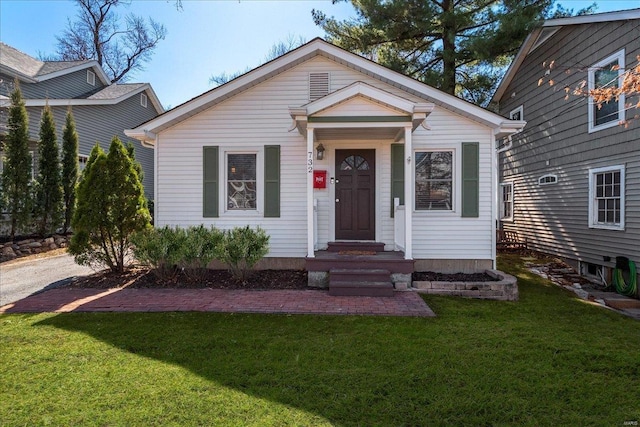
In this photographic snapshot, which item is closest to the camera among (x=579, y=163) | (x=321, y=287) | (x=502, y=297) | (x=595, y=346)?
(x=595, y=346)

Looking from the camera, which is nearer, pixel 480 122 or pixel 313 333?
pixel 313 333

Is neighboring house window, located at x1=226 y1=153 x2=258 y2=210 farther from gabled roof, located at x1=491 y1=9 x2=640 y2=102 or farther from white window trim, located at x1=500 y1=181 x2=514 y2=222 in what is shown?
white window trim, located at x1=500 y1=181 x2=514 y2=222

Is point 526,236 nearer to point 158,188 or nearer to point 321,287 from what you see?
Answer: point 321,287

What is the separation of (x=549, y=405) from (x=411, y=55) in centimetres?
1360

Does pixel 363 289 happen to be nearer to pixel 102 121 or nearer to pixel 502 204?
pixel 502 204

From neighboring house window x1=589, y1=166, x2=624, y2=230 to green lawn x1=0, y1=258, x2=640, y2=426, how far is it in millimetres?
3734

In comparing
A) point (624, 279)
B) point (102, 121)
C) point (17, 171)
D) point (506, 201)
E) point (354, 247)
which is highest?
point (102, 121)

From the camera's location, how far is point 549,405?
288 cm

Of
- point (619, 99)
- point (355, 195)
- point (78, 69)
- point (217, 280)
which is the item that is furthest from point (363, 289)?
point (78, 69)

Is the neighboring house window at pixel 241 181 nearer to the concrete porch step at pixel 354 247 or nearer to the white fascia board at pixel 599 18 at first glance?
the concrete porch step at pixel 354 247

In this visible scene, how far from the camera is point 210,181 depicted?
777cm

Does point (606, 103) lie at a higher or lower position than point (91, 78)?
lower

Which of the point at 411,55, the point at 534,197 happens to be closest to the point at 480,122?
the point at 534,197

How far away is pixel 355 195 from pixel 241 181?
2444 mm
